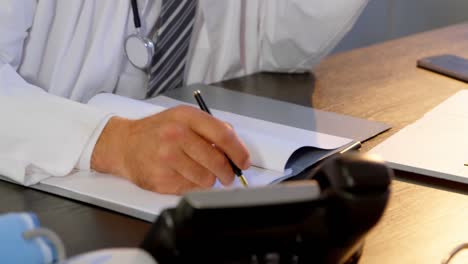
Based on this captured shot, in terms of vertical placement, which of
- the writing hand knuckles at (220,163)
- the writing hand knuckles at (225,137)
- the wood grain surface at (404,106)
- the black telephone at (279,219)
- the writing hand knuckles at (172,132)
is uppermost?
the black telephone at (279,219)

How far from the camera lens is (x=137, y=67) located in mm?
1376

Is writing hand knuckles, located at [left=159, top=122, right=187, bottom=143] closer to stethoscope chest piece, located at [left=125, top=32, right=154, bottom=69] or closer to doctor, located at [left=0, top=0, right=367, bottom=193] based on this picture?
doctor, located at [left=0, top=0, right=367, bottom=193]

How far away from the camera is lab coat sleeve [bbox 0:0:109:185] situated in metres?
1.01

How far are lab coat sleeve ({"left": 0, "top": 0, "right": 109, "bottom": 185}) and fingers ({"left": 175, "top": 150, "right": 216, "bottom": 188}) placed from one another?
0.15m

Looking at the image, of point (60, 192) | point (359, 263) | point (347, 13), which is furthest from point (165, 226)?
point (347, 13)

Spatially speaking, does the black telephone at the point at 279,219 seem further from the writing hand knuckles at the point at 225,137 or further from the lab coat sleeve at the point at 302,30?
the lab coat sleeve at the point at 302,30

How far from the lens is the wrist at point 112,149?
3.27 ft

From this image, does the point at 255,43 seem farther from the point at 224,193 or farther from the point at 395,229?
the point at 224,193

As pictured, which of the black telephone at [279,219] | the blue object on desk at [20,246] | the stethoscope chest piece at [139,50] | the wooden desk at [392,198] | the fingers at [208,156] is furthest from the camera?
the stethoscope chest piece at [139,50]

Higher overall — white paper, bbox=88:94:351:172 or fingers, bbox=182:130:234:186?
fingers, bbox=182:130:234:186

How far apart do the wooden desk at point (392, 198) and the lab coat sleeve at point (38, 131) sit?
0.13ft

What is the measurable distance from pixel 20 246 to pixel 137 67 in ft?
2.41

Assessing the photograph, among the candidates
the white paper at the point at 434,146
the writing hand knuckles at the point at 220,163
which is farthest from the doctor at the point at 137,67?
the white paper at the point at 434,146

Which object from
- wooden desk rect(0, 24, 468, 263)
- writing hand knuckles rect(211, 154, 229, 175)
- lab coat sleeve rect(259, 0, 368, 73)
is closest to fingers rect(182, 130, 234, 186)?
writing hand knuckles rect(211, 154, 229, 175)
